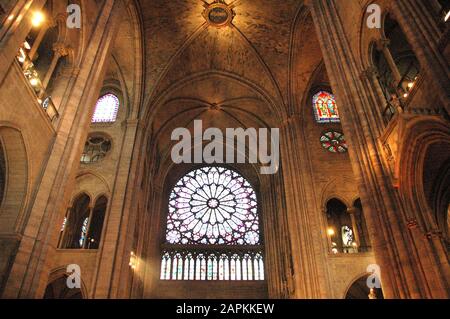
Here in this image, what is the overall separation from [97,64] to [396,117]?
7.74m

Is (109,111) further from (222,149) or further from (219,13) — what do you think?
(222,149)

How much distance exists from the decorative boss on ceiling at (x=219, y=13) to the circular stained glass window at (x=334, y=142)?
7.23 meters

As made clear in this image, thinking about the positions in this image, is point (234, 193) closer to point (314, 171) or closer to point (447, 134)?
point (314, 171)

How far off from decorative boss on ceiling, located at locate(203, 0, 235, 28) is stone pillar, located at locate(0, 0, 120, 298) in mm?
7057

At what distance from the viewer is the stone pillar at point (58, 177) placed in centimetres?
660

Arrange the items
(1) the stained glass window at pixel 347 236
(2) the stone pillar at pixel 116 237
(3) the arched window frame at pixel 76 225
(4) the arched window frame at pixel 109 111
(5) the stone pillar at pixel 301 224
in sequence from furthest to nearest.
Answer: (4) the arched window frame at pixel 109 111
(1) the stained glass window at pixel 347 236
(3) the arched window frame at pixel 76 225
(5) the stone pillar at pixel 301 224
(2) the stone pillar at pixel 116 237

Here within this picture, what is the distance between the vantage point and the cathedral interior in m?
6.96

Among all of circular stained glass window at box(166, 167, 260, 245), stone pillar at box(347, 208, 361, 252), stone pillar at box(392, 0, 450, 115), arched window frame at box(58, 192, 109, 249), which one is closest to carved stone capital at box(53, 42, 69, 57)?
arched window frame at box(58, 192, 109, 249)

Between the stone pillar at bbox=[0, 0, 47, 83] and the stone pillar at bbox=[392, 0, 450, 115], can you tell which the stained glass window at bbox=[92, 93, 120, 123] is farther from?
the stone pillar at bbox=[392, 0, 450, 115]

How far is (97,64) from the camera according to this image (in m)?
9.93

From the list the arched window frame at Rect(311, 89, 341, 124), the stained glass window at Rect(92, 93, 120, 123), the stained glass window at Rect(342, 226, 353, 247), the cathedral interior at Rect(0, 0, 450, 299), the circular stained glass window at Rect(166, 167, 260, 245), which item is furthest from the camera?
the circular stained glass window at Rect(166, 167, 260, 245)

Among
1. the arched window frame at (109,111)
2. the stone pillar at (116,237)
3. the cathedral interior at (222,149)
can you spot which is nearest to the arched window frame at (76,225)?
the cathedral interior at (222,149)

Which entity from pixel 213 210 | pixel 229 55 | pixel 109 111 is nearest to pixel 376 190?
pixel 229 55

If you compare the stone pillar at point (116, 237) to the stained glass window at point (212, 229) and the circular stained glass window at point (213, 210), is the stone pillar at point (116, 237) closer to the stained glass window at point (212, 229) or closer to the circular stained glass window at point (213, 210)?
the stained glass window at point (212, 229)
